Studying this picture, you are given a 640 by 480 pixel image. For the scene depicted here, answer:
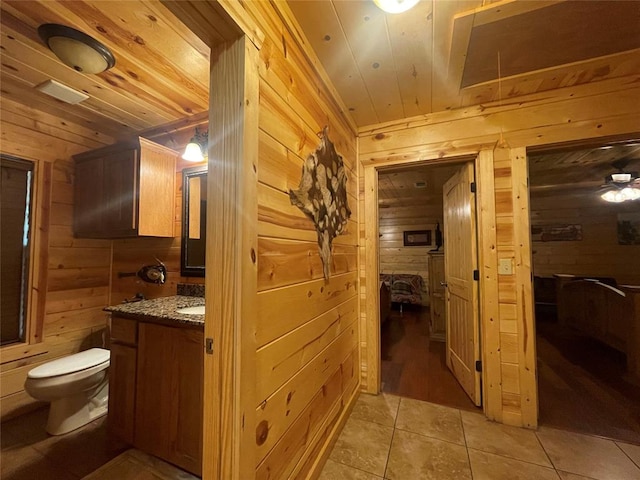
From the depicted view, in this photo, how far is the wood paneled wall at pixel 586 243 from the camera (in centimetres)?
482

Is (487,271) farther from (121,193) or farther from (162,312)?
(121,193)

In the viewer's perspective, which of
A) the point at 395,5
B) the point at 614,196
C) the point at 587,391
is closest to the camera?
the point at 395,5

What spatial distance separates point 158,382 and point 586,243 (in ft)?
23.7

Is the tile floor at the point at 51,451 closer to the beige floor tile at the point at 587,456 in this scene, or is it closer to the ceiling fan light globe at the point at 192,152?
the ceiling fan light globe at the point at 192,152

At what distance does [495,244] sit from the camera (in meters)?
1.91

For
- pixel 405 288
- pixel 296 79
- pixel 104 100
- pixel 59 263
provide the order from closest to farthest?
pixel 296 79 < pixel 104 100 < pixel 59 263 < pixel 405 288

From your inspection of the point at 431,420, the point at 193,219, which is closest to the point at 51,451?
the point at 193,219

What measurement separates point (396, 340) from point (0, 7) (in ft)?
14.6

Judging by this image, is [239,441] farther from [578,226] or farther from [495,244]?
[578,226]

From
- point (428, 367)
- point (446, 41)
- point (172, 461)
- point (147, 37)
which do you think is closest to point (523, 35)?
point (446, 41)

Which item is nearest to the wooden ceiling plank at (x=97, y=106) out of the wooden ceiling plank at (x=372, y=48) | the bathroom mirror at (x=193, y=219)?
the bathroom mirror at (x=193, y=219)

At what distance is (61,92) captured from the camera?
1851 mm

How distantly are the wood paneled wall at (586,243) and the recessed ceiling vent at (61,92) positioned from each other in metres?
6.52

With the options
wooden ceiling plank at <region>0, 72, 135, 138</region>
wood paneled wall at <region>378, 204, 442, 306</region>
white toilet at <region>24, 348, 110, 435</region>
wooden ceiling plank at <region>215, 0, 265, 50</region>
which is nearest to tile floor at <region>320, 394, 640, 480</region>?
white toilet at <region>24, 348, 110, 435</region>
